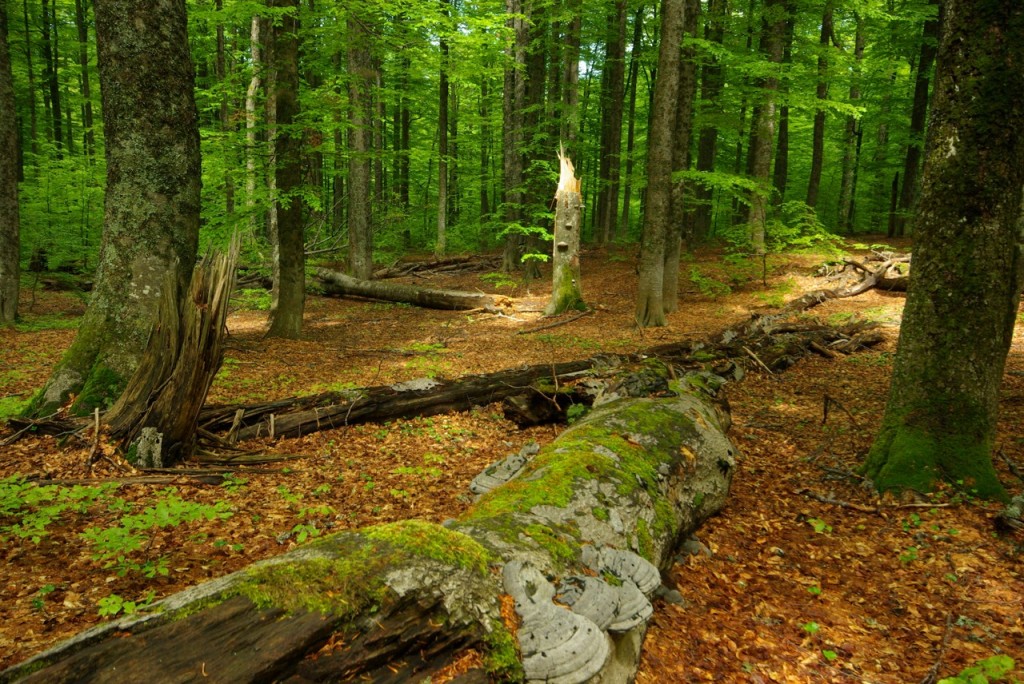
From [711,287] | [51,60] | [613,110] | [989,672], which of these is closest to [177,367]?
[989,672]

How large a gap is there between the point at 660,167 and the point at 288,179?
7391 mm

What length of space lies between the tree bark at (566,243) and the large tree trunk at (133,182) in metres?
9.14

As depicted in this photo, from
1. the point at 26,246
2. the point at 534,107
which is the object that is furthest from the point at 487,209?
the point at 26,246

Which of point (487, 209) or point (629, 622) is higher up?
point (487, 209)

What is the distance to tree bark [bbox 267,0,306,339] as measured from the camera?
376 inches

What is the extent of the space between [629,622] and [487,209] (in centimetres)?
3021

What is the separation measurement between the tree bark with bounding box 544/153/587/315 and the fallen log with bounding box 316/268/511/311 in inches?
69.0

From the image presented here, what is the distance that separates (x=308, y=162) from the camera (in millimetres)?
10836

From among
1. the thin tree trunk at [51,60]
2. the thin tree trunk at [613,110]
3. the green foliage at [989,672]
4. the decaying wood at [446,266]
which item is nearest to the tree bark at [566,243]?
the thin tree trunk at [613,110]

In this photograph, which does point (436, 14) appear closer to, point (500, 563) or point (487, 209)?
point (500, 563)

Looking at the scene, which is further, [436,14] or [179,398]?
[436,14]

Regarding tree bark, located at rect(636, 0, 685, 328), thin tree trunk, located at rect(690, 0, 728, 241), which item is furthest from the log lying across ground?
thin tree trunk, located at rect(690, 0, 728, 241)

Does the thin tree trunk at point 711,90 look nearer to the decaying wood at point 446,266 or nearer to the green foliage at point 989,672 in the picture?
the decaying wood at point 446,266

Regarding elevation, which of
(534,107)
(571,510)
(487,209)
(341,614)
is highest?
(534,107)
